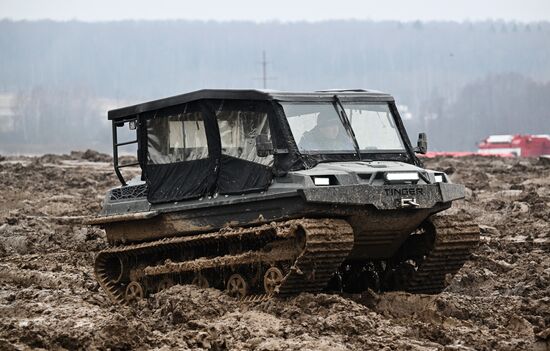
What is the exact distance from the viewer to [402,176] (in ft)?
45.8

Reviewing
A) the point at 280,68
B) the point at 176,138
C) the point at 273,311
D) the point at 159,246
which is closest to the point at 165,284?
the point at 159,246

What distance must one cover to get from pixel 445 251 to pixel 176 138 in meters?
3.28

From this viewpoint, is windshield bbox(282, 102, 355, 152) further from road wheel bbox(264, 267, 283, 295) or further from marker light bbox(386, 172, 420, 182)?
Result: road wheel bbox(264, 267, 283, 295)

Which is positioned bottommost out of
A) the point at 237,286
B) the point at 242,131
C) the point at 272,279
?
the point at 237,286

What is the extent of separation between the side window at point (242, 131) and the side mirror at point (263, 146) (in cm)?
22

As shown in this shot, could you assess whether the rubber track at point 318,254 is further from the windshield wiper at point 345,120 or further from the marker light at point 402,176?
the windshield wiper at point 345,120

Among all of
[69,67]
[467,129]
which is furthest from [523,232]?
[69,67]

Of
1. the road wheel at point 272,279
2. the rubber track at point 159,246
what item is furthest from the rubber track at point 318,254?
the rubber track at point 159,246

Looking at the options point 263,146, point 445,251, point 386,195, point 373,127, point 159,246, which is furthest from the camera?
point 159,246

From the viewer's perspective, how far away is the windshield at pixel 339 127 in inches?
571

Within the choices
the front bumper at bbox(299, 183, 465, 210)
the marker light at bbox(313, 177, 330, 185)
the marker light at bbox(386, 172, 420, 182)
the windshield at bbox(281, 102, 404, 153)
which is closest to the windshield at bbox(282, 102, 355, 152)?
the windshield at bbox(281, 102, 404, 153)

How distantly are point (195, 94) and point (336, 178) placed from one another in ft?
7.38

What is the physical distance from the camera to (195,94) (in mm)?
15141

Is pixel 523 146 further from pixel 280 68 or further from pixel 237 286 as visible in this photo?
pixel 280 68
